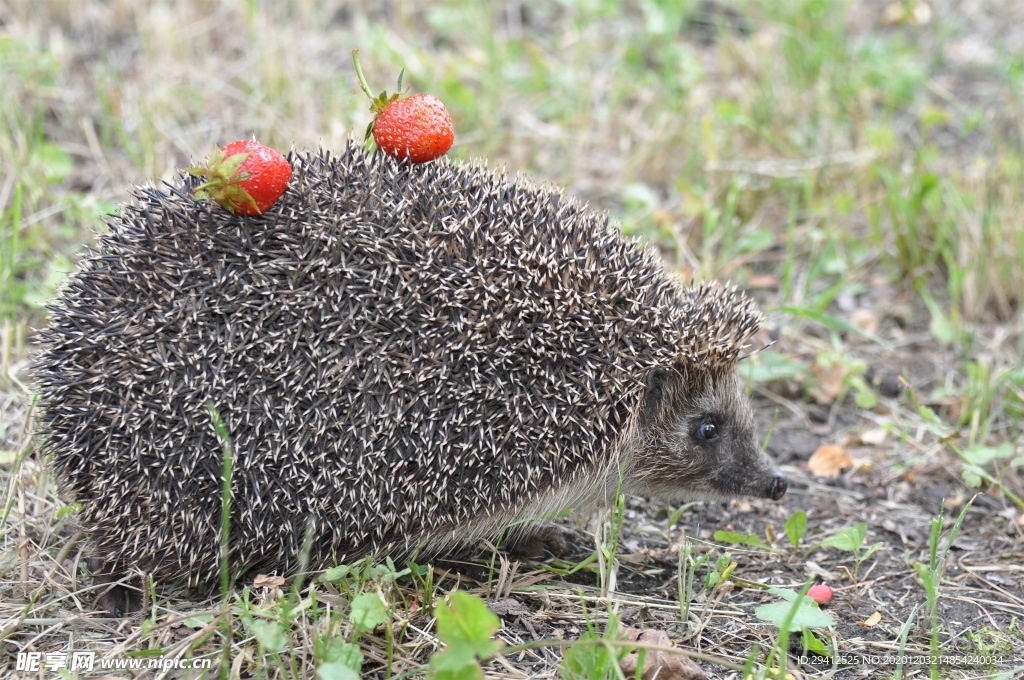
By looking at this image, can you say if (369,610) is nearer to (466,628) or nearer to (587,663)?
(466,628)

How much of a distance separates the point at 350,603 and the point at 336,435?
686 millimetres

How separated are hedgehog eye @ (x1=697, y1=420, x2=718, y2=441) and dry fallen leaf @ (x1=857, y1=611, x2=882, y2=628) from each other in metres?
1.14

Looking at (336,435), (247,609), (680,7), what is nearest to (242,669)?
(247,609)

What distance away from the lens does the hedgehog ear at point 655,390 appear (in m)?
4.91

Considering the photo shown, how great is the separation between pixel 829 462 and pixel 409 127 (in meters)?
3.21

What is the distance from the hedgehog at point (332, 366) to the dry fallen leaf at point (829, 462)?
185cm

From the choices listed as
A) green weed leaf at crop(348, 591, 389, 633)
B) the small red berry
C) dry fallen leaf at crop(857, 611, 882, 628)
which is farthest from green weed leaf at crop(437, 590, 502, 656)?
dry fallen leaf at crop(857, 611, 882, 628)

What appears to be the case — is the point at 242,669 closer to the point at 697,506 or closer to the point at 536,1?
the point at 697,506

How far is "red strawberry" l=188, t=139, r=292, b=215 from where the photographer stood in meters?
4.07

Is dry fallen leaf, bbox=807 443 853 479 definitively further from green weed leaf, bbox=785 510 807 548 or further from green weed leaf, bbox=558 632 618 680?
green weed leaf, bbox=558 632 618 680

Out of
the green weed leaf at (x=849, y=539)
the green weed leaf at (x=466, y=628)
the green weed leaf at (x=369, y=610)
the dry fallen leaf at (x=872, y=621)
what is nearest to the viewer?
the green weed leaf at (x=466, y=628)

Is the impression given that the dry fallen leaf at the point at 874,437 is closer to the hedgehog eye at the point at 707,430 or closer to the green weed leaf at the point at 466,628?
the hedgehog eye at the point at 707,430

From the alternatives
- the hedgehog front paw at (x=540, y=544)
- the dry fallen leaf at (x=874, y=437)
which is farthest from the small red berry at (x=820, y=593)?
the dry fallen leaf at (x=874, y=437)

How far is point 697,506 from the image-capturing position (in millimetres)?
5762
